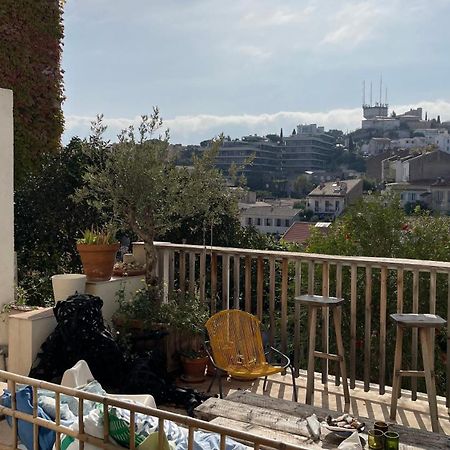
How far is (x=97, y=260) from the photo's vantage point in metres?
4.84

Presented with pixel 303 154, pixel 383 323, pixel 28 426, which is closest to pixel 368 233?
pixel 383 323

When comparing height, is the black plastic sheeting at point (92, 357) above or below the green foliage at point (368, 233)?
below

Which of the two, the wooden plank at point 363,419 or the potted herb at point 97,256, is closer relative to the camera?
the wooden plank at point 363,419

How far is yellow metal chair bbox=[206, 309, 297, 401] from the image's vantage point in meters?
4.21

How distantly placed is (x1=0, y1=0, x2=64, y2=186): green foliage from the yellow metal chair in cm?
547

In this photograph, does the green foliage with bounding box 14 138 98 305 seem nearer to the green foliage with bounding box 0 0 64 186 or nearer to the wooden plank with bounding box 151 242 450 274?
the green foliage with bounding box 0 0 64 186

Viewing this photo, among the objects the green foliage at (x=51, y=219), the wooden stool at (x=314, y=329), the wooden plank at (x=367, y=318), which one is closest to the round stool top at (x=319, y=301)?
the wooden stool at (x=314, y=329)

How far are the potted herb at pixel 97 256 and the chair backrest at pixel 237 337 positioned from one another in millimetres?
1038

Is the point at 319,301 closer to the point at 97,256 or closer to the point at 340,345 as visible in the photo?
the point at 340,345

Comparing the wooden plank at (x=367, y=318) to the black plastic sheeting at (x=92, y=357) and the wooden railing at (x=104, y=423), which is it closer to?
the black plastic sheeting at (x=92, y=357)

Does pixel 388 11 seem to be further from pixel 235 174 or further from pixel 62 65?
pixel 62 65

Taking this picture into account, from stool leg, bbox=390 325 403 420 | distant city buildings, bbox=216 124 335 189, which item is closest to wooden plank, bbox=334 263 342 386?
stool leg, bbox=390 325 403 420

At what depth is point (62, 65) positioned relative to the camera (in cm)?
1026

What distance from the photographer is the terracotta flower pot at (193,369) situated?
15.2 feet
